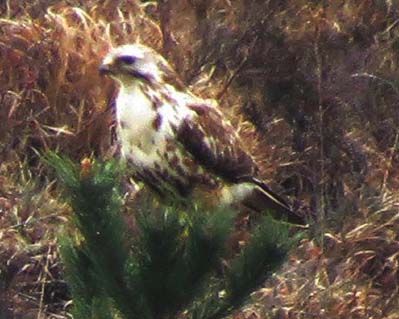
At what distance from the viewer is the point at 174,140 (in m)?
7.48

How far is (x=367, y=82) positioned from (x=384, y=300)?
179 cm

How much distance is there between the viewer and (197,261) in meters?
4.96

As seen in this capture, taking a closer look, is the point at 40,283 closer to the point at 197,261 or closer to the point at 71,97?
the point at 71,97

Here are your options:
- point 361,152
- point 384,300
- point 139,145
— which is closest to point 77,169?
point 139,145

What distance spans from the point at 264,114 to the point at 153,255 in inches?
173

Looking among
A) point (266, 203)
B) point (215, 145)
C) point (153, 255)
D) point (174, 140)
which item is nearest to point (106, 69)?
point (174, 140)

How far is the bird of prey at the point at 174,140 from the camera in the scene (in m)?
7.42

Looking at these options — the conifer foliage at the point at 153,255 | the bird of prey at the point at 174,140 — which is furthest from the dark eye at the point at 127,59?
the conifer foliage at the point at 153,255

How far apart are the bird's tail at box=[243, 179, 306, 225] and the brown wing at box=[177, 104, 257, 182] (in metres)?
0.08

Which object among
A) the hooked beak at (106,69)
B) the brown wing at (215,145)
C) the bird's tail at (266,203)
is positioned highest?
the hooked beak at (106,69)

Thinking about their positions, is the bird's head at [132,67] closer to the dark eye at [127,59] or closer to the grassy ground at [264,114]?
the dark eye at [127,59]

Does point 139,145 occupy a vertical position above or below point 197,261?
below

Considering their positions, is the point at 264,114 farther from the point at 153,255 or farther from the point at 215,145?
the point at 153,255

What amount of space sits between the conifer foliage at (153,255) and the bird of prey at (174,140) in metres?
2.16
